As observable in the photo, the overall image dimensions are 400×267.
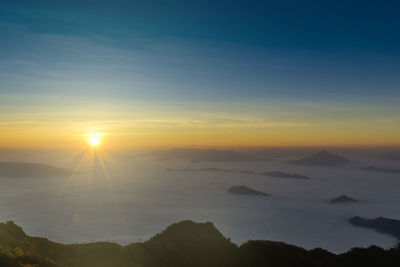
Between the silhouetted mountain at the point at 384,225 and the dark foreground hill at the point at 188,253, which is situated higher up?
the dark foreground hill at the point at 188,253

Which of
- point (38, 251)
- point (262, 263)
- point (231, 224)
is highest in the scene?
point (38, 251)

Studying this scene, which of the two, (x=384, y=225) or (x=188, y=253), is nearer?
(x=188, y=253)

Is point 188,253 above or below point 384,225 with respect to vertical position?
above

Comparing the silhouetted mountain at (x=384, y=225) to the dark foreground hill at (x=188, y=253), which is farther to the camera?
the silhouetted mountain at (x=384, y=225)

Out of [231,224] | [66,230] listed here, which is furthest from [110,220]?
[231,224]

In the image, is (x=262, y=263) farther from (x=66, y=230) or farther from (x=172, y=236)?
(x=66, y=230)

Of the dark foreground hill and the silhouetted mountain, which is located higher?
the dark foreground hill

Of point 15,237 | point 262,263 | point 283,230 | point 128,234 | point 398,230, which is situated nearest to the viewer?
point 15,237

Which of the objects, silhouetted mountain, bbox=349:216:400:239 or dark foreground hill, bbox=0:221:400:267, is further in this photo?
silhouetted mountain, bbox=349:216:400:239
